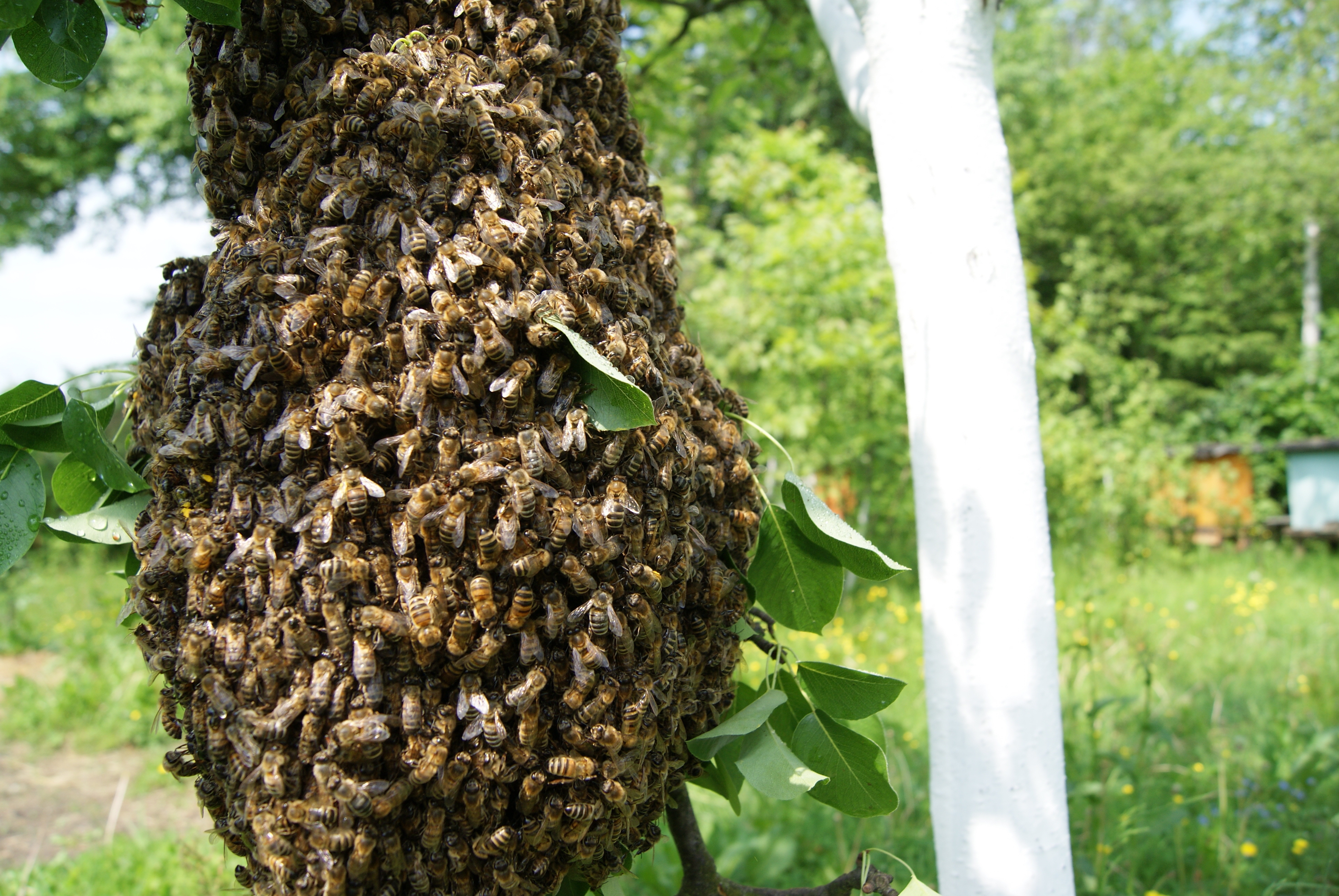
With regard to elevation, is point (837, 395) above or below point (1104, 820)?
above

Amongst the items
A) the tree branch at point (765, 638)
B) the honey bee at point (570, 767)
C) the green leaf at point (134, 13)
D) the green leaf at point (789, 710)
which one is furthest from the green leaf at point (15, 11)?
the green leaf at point (789, 710)

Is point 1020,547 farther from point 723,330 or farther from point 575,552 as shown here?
point 723,330

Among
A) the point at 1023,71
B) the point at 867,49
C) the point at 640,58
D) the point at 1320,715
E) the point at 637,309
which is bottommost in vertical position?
the point at 1320,715

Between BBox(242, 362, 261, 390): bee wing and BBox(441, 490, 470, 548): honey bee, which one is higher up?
BBox(242, 362, 261, 390): bee wing

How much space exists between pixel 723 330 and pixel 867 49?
5895 millimetres

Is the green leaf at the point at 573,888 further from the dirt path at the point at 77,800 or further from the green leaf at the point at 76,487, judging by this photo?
the dirt path at the point at 77,800

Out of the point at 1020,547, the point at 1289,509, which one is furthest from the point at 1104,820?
the point at 1289,509

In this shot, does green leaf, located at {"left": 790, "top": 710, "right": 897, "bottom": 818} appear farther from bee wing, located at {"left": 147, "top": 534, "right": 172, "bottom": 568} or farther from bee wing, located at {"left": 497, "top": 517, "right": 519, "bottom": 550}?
bee wing, located at {"left": 147, "top": 534, "right": 172, "bottom": 568}

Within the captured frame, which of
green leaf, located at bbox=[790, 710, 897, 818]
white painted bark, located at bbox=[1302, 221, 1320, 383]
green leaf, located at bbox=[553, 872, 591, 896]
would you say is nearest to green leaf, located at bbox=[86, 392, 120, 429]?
green leaf, located at bbox=[553, 872, 591, 896]

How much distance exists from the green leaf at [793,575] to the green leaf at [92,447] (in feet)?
3.53

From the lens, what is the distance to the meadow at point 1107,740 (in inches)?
123

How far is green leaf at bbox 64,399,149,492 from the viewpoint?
1300mm

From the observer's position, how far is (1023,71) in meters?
19.9

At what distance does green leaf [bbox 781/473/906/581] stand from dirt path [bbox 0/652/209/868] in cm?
399
